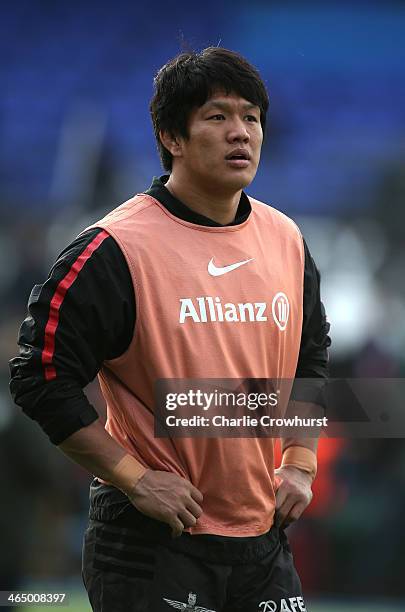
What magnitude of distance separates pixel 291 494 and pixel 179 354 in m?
0.59

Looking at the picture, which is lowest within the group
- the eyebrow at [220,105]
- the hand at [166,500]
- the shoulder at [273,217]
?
the hand at [166,500]

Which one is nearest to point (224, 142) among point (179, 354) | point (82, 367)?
point (179, 354)

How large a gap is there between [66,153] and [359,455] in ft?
10.4

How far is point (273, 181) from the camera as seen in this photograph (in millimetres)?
8578

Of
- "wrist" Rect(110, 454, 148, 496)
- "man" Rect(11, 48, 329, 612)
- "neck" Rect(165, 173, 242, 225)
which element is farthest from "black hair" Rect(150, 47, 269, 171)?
"wrist" Rect(110, 454, 148, 496)

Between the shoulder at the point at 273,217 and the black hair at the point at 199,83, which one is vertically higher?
the black hair at the point at 199,83

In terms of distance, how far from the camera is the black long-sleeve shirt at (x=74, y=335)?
3.05 metres

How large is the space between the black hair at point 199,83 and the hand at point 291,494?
1.03 metres

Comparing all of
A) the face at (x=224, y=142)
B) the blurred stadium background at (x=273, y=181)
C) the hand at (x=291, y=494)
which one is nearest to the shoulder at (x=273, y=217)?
the face at (x=224, y=142)

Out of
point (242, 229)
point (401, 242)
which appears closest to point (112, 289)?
point (242, 229)

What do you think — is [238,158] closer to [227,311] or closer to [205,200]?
[205,200]

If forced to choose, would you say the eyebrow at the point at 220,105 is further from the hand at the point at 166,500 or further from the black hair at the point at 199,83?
the hand at the point at 166,500

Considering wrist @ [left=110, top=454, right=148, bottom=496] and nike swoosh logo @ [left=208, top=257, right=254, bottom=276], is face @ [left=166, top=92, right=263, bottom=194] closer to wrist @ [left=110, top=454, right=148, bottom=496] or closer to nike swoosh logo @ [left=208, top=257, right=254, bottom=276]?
nike swoosh logo @ [left=208, top=257, right=254, bottom=276]

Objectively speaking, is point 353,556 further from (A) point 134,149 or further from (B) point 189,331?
(B) point 189,331
